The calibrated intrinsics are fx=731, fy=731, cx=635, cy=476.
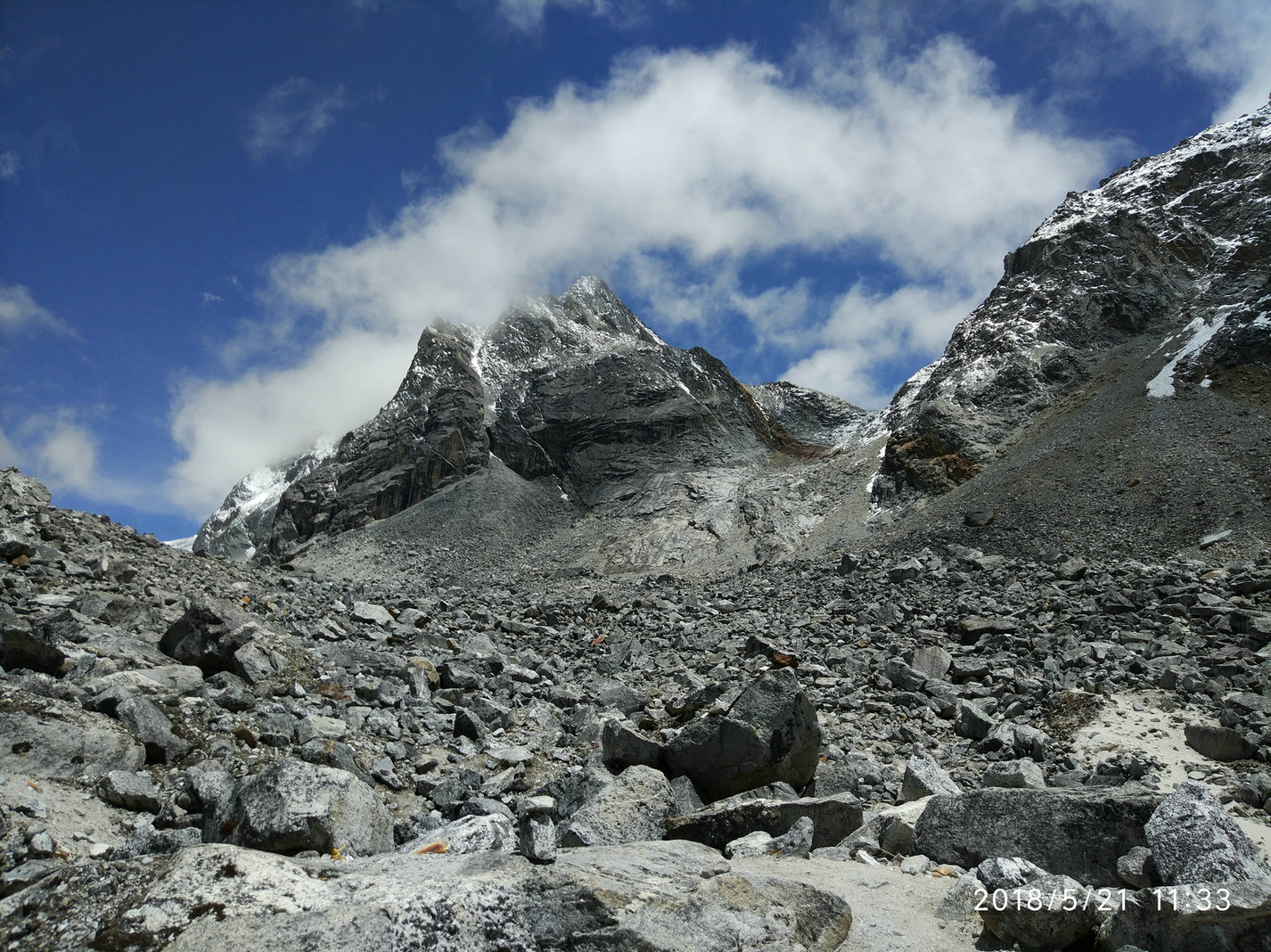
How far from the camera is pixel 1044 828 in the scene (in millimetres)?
5574

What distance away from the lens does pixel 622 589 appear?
30031mm

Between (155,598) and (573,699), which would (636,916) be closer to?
(573,699)

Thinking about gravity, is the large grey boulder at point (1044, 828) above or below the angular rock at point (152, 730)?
below

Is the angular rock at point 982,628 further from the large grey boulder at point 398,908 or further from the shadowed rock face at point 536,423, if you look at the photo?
the shadowed rock face at point 536,423

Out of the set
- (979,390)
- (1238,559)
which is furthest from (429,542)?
(1238,559)

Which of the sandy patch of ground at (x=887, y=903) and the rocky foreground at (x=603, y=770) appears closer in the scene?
the rocky foreground at (x=603, y=770)

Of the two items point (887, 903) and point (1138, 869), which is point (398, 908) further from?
point (1138, 869)

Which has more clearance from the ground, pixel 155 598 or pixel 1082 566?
pixel 1082 566

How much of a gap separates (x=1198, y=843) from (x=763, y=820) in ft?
9.89

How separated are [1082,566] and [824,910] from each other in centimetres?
2110

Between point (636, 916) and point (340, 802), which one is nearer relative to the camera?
point (636, 916)

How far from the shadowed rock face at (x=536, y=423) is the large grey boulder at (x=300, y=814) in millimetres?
58898

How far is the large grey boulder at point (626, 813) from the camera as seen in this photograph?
5.91 m

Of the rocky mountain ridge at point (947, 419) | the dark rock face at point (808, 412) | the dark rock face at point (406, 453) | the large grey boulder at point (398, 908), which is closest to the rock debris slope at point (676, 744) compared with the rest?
the large grey boulder at point (398, 908)
